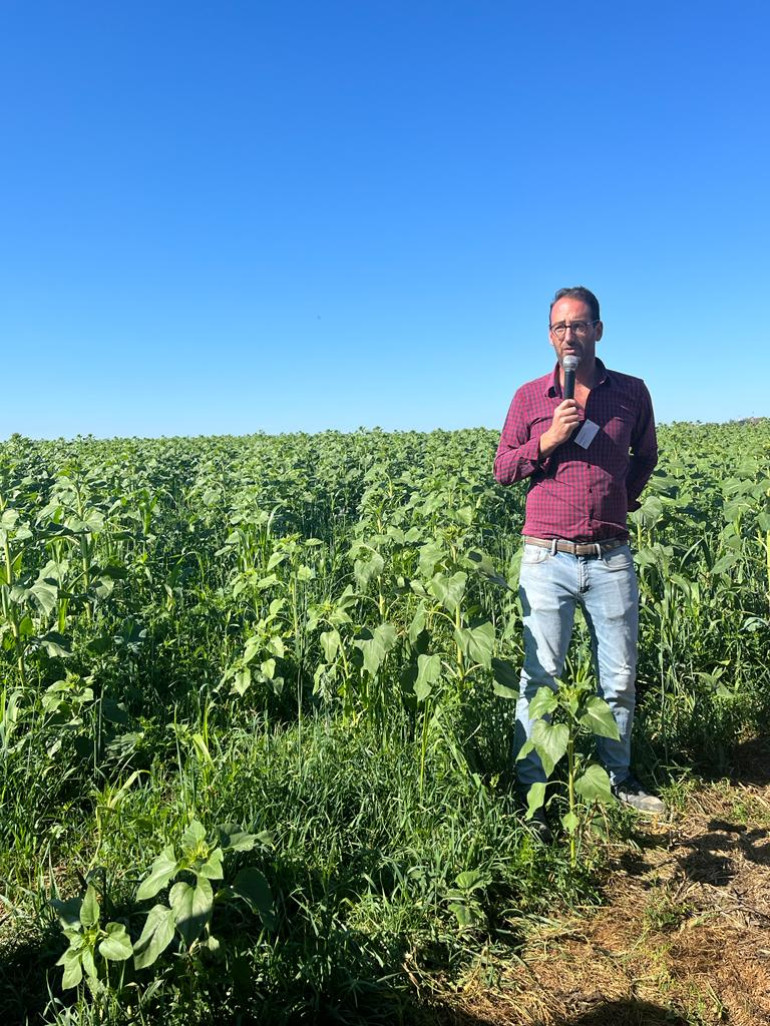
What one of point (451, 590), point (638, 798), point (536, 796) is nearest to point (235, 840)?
point (536, 796)

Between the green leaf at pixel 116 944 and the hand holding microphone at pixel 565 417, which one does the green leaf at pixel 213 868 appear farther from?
the hand holding microphone at pixel 565 417

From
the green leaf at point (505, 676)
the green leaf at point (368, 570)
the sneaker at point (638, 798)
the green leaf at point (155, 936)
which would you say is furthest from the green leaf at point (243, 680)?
the sneaker at point (638, 798)

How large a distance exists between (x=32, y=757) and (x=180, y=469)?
1067 cm

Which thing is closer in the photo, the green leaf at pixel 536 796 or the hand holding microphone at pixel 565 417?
the green leaf at pixel 536 796

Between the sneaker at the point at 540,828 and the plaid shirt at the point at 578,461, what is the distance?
1255 mm

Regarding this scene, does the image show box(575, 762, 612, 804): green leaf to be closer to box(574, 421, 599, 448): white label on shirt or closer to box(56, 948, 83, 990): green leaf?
box(574, 421, 599, 448): white label on shirt

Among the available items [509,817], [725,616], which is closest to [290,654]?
[509,817]

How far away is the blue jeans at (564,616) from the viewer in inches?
131

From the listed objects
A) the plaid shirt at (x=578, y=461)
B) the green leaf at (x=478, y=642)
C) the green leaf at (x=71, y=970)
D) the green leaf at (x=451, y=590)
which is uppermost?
the plaid shirt at (x=578, y=461)

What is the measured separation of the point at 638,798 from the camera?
353 centimetres

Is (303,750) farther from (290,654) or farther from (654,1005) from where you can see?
(654,1005)

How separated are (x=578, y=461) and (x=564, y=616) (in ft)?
2.37

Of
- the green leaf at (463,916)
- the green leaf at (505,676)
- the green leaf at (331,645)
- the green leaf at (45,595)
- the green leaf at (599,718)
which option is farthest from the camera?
the green leaf at (331,645)

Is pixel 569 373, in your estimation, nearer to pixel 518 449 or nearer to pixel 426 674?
pixel 518 449
